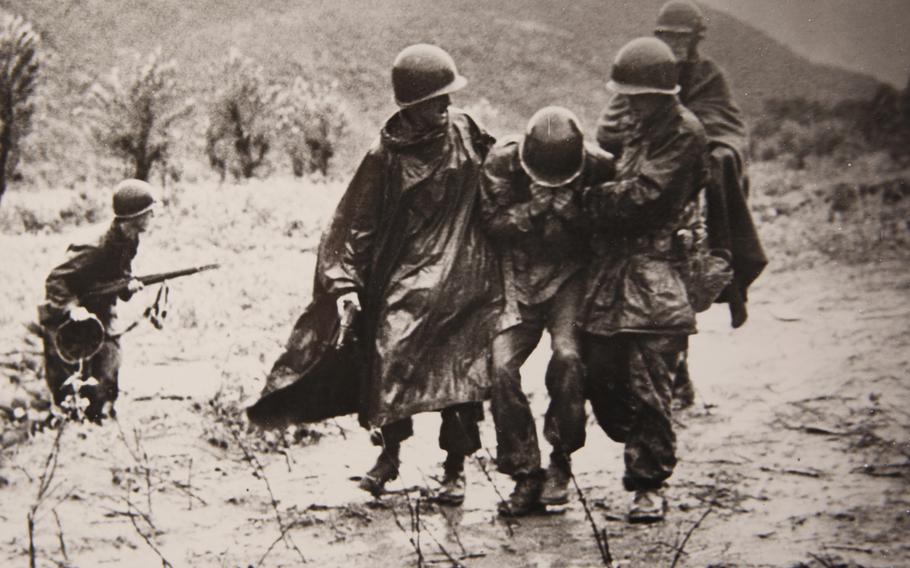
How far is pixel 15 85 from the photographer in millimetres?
8570

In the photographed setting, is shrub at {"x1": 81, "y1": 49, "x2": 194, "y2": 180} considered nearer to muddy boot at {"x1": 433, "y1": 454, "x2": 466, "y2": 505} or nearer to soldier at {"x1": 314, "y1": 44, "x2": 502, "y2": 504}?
soldier at {"x1": 314, "y1": 44, "x2": 502, "y2": 504}

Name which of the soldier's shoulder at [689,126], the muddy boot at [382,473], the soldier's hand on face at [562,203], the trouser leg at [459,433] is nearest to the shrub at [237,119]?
the muddy boot at [382,473]

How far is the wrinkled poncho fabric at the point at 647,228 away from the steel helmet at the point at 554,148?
15 centimetres

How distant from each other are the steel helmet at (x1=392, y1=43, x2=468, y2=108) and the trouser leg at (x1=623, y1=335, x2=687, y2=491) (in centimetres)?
138

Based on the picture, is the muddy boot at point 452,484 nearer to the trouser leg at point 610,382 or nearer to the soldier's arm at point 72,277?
the trouser leg at point 610,382

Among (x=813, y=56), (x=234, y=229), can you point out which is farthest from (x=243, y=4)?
(x=813, y=56)

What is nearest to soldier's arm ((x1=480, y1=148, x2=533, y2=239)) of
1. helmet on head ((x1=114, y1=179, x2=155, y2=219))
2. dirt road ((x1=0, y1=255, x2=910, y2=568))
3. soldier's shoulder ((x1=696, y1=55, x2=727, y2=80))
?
dirt road ((x1=0, y1=255, x2=910, y2=568))

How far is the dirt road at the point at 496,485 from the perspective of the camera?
13.2 ft

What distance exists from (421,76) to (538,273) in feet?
3.28

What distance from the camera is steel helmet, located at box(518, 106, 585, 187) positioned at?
425cm

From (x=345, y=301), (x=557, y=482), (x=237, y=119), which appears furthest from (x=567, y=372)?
(x=237, y=119)

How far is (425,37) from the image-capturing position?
31.1 feet

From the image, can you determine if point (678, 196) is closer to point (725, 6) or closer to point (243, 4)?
point (725, 6)

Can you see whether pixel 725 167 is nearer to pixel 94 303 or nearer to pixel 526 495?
pixel 526 495
